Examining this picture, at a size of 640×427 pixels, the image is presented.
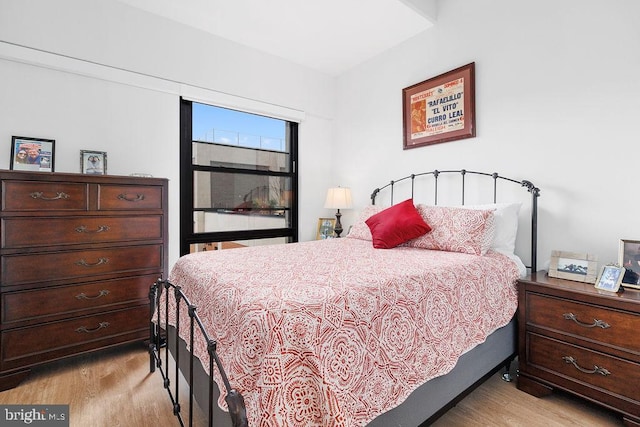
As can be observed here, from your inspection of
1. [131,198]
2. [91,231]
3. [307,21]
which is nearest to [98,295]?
[91,231]

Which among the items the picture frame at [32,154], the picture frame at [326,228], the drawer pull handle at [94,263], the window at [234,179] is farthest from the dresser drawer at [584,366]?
the picture frame at [32,154]

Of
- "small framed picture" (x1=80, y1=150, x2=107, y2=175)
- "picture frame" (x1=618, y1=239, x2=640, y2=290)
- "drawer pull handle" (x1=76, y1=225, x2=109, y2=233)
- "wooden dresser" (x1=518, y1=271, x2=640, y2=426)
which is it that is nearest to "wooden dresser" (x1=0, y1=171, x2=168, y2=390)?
"drawer pull handle" (x1=76, y1=225, x2=109, y2=233)

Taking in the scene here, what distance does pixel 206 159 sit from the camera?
3.06m

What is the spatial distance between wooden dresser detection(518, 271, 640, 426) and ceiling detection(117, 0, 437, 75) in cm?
231

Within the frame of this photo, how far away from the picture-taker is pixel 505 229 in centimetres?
208

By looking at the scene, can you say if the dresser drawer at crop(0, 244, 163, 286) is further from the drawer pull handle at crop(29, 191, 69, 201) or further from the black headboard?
the black headboard

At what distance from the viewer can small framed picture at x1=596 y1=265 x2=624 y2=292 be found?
1.56 metres

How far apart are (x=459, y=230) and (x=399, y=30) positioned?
1.99 m

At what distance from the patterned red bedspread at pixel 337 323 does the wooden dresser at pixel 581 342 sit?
156mm

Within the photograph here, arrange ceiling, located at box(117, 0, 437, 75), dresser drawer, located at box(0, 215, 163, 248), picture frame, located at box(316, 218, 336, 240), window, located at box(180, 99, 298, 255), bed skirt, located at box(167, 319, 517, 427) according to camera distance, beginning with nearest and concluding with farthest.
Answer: bed skirt, located at box(167, 319, 517, 427), dresser drawer, located at box(0, 215, 163, 248), ceiling, located at box(117, 0, 437, 75), window, located at box(180, 99, 298, 255), picture frame, located at box(316, 218, 336, 240)

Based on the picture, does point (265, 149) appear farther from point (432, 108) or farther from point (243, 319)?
point (243, 319)

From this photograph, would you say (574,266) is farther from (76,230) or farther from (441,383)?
(76,230)

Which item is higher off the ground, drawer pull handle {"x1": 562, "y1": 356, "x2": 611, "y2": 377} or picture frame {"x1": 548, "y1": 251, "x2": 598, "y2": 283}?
picture frame {"x1": 548, "y1": 251, "x2": 598, "y2": 283}

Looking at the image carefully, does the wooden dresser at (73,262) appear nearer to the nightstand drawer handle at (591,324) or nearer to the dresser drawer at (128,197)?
the dresser drawer at (128,197)
